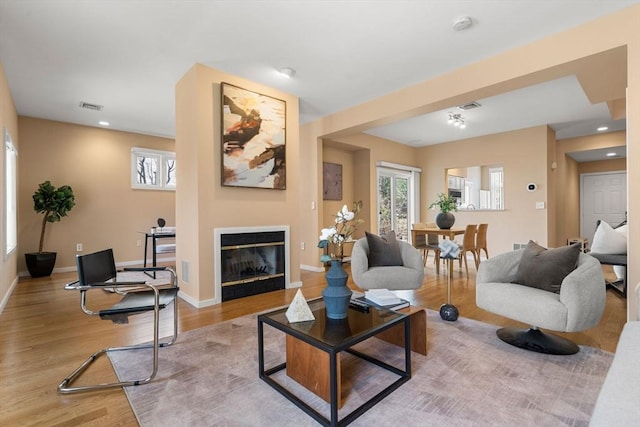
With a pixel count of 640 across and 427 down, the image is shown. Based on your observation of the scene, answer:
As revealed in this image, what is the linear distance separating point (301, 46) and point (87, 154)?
4.72 m

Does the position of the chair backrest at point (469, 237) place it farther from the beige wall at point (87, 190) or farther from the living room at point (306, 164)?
the beige wall at point (87, 190)

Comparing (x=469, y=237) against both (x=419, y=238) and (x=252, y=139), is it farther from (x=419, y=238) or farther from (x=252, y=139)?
(x=252, y=139)

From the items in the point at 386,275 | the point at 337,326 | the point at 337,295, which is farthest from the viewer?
the point at 386,275

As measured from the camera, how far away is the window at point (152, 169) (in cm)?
607

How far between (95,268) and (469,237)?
4740mm

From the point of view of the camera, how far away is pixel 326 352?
1551mm

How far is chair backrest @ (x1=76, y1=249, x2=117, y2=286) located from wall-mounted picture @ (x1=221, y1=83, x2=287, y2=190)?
4.91ft

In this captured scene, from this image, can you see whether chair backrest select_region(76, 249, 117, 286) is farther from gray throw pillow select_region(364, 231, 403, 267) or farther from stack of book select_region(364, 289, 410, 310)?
gray throw pillow select_region(364, 231, 403, 267)

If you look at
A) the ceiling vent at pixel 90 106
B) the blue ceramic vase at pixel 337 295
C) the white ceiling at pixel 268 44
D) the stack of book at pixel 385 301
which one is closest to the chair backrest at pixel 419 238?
the white ceiling at pixel 268 44

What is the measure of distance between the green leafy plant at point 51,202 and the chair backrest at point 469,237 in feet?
20.6

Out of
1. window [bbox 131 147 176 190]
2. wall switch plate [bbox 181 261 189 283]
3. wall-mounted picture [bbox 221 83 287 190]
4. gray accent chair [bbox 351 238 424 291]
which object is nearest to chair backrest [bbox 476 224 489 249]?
gray accent chair [bbox 351 238 424 291]

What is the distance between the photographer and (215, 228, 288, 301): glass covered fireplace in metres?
3.61

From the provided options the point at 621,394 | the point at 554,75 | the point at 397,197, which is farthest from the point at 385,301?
the point at 397,197

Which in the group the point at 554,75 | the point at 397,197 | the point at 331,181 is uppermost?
the point at 554,75
